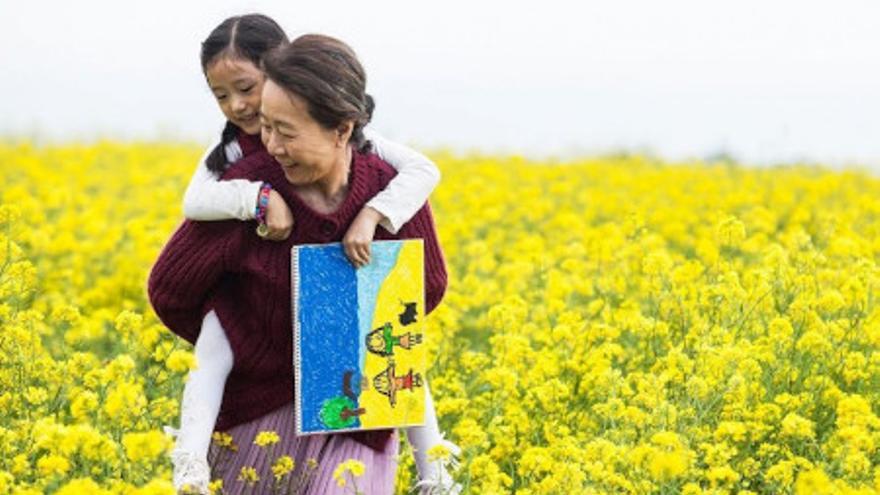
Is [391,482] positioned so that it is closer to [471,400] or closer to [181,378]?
[471,400]

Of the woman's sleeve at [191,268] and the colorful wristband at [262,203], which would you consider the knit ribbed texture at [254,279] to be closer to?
the woman's sleeve at [191,268]

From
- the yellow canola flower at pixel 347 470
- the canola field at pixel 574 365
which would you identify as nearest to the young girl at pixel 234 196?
the canola field at pixel 574 365

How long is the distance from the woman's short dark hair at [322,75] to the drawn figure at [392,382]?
28.2 inches

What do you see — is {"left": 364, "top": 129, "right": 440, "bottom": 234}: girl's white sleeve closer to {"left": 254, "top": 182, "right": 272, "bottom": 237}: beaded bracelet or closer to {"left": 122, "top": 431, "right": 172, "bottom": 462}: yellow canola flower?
{"left": 254, "top": 182, "right": 272, "bottom": 237}: beaded bracelet

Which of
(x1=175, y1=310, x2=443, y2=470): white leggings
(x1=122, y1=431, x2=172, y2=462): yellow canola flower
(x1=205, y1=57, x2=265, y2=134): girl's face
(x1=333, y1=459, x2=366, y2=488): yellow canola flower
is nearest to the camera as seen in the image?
(x1=122, y1=431, x2=172, y2=462): yellow canola flower

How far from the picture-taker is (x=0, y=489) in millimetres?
4090

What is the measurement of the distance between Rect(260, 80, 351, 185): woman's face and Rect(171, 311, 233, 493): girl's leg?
Result: 0.56 m

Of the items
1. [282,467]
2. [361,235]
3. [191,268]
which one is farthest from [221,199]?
[282,467]

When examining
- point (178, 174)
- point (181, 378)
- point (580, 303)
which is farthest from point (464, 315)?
point (178, 174)

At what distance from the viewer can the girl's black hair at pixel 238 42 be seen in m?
4.42

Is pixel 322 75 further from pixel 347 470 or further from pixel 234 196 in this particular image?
pixel 347 470

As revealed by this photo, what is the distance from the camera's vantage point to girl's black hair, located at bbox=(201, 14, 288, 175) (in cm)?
442

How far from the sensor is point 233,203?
430cm

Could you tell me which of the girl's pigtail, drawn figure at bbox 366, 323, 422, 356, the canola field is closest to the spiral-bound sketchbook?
drawn figure at bbox 366, 323, 422, 356
